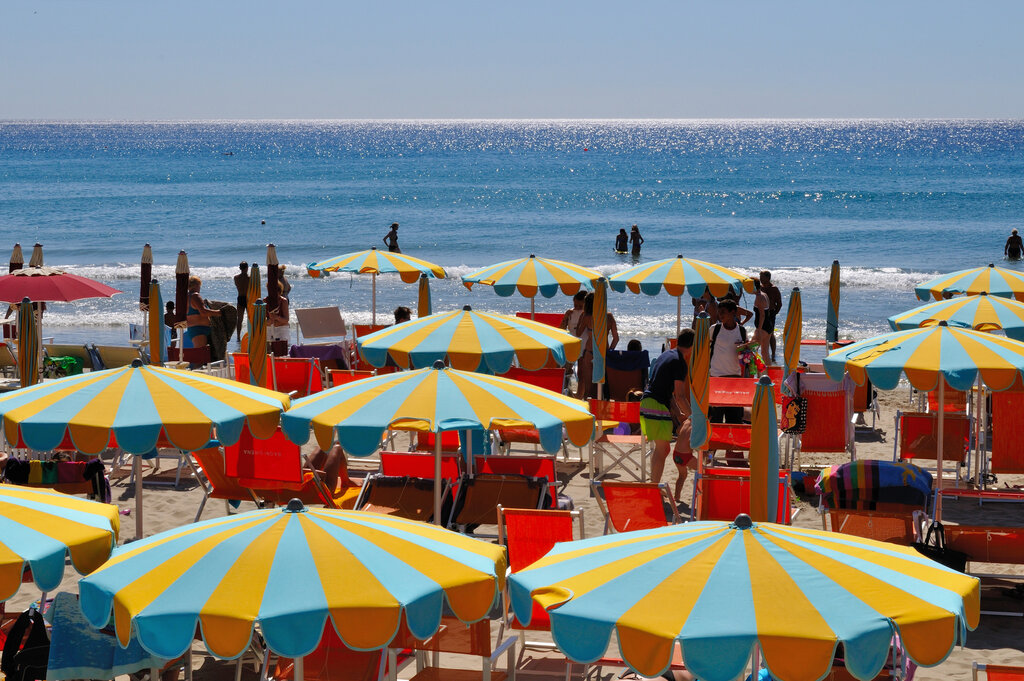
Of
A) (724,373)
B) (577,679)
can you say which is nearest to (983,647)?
(577,679)

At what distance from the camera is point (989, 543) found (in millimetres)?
6598

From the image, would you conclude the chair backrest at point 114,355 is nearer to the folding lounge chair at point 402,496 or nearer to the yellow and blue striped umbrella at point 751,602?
the folding lounge chair at point 402,496

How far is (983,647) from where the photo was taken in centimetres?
637

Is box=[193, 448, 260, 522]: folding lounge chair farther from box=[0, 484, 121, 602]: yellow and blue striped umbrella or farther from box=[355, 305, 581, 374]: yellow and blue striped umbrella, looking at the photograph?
box=[0, 484, 121, 602]: yellow and blue striped umbrella

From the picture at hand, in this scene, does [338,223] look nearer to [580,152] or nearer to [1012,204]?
[1012,204]

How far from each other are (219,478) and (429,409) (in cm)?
245

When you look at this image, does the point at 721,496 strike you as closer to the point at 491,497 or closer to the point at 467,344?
the point at 491,497

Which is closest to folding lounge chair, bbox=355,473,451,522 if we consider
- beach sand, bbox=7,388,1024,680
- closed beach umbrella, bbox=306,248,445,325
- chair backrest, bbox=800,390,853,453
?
beach sand, bbox=7,388,1024,680

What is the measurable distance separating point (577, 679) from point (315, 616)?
277 centimetres

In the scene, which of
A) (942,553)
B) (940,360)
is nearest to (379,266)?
(940,360)

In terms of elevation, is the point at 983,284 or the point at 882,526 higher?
the point at 983,284

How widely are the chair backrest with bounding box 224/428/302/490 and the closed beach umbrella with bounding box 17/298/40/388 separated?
1.63m

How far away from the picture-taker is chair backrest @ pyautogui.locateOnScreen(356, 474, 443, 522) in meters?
7.51

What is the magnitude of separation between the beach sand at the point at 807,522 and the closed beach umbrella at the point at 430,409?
4.14 ft
